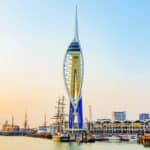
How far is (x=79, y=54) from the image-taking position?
112875mm

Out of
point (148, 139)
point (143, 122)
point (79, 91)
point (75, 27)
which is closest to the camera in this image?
point (148, 139)

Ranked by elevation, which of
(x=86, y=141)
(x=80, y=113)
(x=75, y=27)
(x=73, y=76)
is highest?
(x=75, y=27)

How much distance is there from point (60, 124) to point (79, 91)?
18.5m

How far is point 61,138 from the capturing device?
9731cm

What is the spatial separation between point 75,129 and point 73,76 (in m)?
15.2

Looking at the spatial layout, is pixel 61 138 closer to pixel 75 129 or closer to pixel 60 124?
pixel 75 129

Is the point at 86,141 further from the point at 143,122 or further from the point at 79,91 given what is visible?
the point at 143,122

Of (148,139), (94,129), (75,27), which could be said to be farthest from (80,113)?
(94,129)

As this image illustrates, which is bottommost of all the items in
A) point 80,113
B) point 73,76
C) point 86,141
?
point 86,141

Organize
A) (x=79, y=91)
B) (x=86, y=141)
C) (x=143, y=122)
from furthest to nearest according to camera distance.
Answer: (x=143, y=122), (x=79, y=91), (x=86, y=141)

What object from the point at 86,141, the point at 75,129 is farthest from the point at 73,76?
the point at 86,141

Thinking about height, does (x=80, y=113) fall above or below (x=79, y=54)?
below

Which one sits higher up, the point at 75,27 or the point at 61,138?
the point at 75,27

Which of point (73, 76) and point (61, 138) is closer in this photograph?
point (61, 138)
